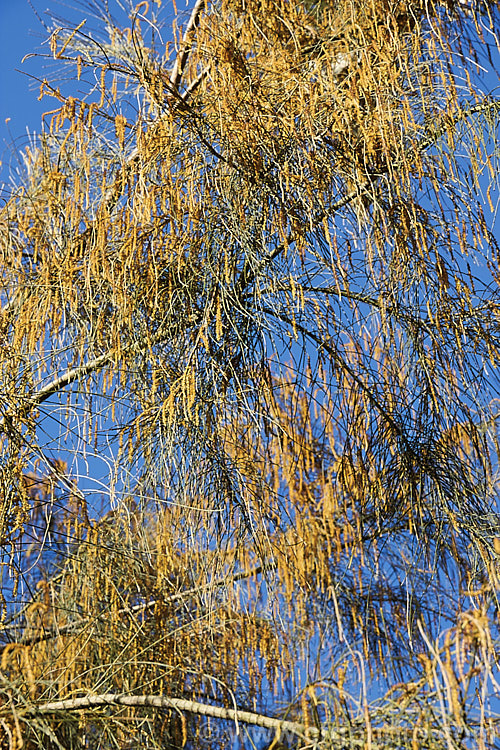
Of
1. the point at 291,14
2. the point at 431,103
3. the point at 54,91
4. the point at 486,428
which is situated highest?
the point at 291,14

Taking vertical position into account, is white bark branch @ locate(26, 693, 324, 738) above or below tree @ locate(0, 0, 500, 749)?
below

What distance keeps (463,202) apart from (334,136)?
1.02ft

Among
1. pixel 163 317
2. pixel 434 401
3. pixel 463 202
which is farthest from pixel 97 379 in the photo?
pixel 463 202

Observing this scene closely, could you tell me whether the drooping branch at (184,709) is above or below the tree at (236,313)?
below

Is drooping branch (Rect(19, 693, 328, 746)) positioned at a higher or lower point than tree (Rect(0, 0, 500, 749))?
lower

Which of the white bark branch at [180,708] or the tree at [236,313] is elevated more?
the tree at [236,313]

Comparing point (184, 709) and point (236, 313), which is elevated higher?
point (236, 313)

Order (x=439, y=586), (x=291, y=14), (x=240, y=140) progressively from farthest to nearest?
1. (x=439, y=586)
2. (x=291, y=14)
3. (x=240, y=140)

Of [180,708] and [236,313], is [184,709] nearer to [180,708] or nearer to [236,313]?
[180,708]

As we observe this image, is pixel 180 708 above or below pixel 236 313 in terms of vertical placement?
below

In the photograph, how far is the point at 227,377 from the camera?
1.98 m

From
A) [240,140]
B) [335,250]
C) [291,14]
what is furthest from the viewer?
[291,14]

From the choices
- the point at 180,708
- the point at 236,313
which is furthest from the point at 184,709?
the point at 236,313

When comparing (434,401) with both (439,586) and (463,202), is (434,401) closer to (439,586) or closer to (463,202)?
(463,202)
